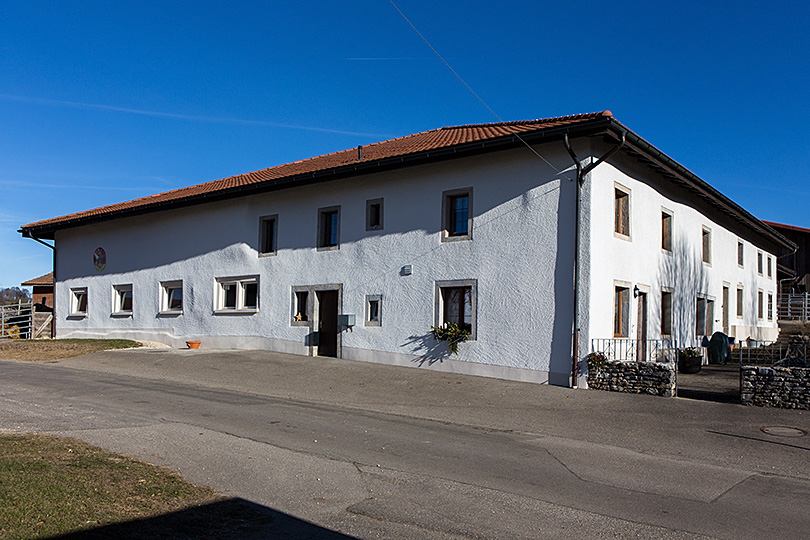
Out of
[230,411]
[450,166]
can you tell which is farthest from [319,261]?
[230,411]

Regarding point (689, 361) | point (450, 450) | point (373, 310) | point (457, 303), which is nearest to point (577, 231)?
point (457, 303)

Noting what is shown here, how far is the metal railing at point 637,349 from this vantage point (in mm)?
15078

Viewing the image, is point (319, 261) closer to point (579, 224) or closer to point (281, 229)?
point (281, 229)

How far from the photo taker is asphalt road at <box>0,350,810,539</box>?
5488 mm

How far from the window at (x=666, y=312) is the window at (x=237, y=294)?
493 inches

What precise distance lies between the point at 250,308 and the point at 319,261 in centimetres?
353

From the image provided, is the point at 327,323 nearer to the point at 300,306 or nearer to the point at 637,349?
the point at 300,306

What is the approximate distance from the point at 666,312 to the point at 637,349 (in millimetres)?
2441

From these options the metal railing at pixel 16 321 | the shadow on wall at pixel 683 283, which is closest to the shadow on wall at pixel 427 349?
the shadow on wall at pixel 683 283

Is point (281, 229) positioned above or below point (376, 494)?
above

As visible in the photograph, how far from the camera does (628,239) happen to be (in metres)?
16.7

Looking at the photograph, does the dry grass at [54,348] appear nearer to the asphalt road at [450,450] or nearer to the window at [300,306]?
the asphalt road at [450,450]

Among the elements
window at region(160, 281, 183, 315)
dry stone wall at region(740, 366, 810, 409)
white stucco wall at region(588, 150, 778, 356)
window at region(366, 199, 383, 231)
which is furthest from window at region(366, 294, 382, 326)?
dry stone wall at region(740, 366, 810, 409)

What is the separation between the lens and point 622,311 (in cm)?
1652
